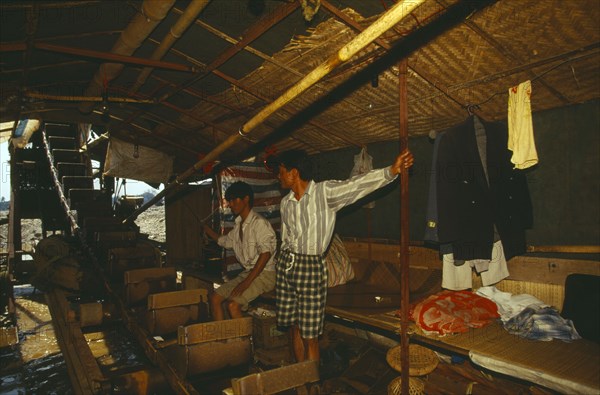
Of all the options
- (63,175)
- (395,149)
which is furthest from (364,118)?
(63,175)

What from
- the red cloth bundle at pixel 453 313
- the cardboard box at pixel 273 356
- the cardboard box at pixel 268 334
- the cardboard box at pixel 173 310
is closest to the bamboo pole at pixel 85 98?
the cardboard box at pixel 173 310

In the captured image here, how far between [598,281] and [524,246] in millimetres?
975

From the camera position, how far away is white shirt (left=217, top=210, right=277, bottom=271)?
5797 mm

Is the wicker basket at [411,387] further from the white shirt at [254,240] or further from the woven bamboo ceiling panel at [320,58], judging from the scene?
the woven bamboo ceiling panel at [320,58]

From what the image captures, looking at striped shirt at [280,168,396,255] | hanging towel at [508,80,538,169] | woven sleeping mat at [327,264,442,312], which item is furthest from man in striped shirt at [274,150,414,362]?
hanging towel at [508,80,538,169]

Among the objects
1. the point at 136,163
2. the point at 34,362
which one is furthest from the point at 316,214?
the point at 136,163

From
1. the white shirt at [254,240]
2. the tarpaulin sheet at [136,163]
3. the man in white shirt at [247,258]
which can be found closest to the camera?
the man in white shirt at [247,258]

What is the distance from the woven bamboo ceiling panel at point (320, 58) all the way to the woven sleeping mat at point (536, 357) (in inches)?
124

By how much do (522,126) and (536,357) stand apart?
273 cm

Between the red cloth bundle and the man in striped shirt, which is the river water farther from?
the red cloth bundle

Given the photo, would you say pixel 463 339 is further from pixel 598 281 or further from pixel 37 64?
pixel 37 64

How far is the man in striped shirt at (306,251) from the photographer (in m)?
4.66

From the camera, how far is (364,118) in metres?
6.70

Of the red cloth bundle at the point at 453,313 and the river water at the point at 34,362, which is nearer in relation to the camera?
the red cloth bundle at the point at 453,313
